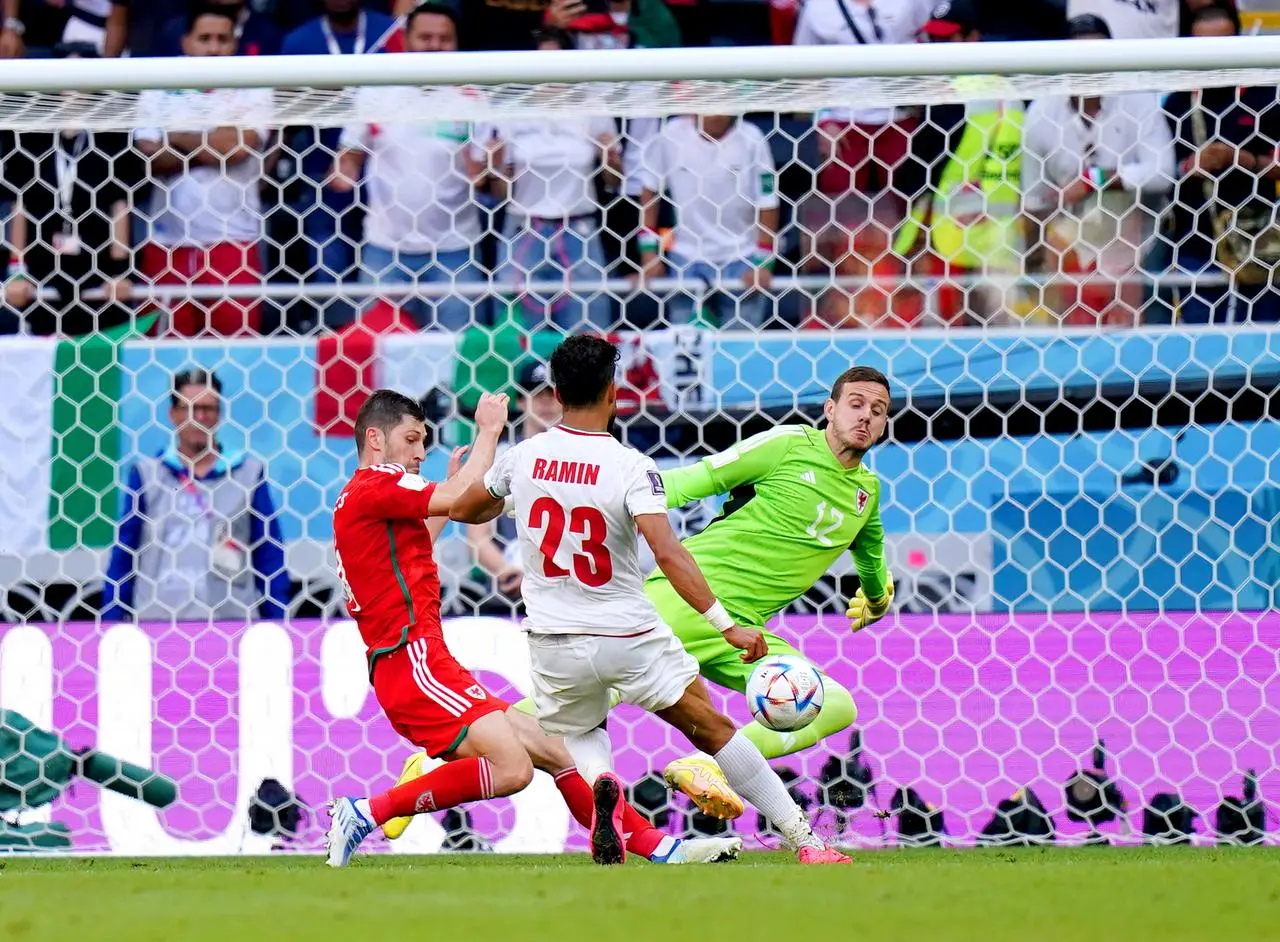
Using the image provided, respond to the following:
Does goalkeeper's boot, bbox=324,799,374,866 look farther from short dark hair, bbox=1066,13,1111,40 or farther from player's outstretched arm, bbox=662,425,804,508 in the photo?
short dark hair, bbox=1066,13,1111,40

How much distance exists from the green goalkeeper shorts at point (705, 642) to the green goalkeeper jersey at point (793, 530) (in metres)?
0.10

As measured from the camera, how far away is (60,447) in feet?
19.2

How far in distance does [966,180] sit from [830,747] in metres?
2.21

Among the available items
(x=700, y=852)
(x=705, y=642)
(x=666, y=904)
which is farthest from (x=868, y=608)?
(x=666, y=904)

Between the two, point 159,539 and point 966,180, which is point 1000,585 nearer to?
point 966,180

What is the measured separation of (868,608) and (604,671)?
3.55 ft

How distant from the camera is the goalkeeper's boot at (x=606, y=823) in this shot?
4.29m

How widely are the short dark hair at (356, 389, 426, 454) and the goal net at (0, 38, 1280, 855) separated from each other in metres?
1.01

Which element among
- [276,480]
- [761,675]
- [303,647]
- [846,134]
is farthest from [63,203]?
[761,675]

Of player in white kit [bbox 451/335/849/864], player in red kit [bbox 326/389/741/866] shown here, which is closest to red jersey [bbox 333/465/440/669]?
player in red kit [bbox 326/389/741/866]

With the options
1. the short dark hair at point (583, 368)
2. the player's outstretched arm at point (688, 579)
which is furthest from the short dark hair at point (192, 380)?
the player's outstretched arm at point (688, 579)

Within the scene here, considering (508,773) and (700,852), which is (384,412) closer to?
(508,773)

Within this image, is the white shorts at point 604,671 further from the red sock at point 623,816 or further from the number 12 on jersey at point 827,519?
the number 12 on jersey at point 827,519

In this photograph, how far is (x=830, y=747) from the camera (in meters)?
5.61
